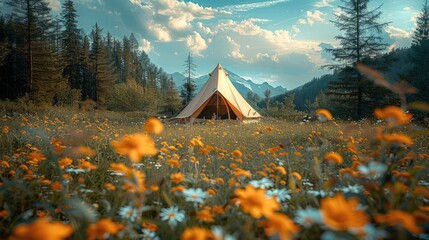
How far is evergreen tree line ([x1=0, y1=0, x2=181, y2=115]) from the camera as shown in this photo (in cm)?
2217

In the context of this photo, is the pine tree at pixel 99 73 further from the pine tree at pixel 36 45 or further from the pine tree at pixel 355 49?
the pine tree at pixel 355 49

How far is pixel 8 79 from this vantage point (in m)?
31.4

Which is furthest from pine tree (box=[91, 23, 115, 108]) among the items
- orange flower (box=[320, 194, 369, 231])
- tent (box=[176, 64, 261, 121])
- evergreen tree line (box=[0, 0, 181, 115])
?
orange flower (box=[320, 194, 369, 231])

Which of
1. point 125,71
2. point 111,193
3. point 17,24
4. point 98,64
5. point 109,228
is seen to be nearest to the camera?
point 109,228

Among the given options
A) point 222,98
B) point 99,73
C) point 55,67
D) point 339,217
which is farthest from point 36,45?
point 339,217

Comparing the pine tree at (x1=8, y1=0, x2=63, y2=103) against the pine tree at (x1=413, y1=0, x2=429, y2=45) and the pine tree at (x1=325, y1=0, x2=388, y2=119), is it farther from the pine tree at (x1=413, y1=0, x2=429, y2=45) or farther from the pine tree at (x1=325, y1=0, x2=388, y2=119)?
the pine tree at (x1=413, y1=0, x2=429, y2=45)

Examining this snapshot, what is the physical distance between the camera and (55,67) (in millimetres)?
28031

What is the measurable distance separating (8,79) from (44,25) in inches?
491

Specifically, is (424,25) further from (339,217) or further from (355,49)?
(339,217)

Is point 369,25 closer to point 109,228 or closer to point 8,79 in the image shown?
point 109,228

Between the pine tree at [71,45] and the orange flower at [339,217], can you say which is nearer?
the orange flower at [339,217]

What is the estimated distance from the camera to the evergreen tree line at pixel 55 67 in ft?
72.7

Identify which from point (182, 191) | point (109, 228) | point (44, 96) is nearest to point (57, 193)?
point (182, 191)

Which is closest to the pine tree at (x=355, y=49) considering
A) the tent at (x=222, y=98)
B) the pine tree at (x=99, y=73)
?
the tent at (x=222, y=98)
